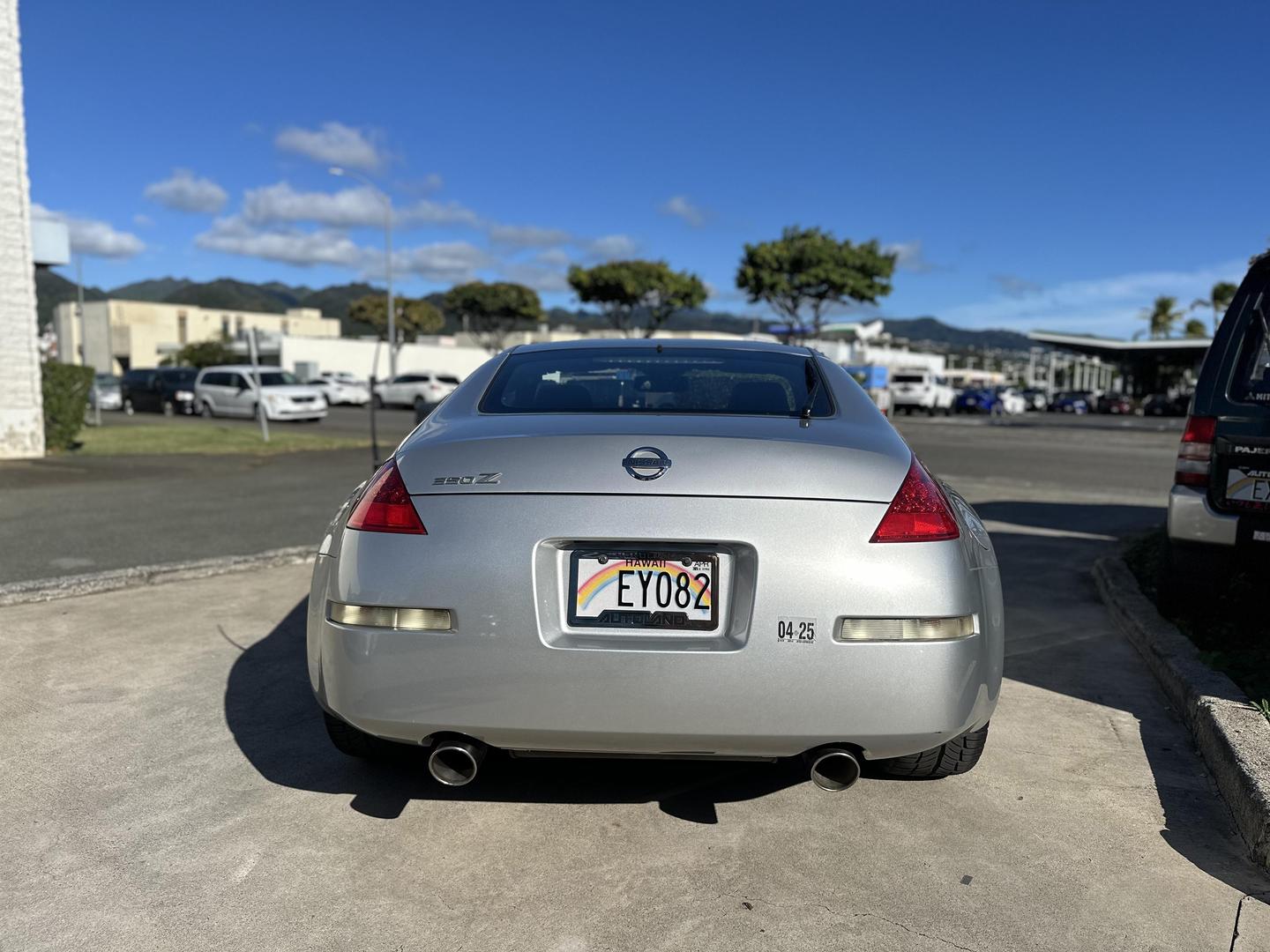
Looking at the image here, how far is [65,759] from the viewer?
11.1ft

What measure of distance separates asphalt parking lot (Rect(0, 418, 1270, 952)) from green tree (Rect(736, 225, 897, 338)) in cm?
4447

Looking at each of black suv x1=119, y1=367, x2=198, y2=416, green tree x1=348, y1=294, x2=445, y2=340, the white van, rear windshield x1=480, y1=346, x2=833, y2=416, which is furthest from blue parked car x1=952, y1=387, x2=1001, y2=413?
green tree x1=348, y1=294, x2=445, y2=340

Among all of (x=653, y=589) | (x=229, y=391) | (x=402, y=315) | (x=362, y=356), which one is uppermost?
(x=402, y=315)

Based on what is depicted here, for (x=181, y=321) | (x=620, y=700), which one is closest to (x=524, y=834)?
(x=620, y=700)

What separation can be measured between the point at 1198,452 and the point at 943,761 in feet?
7.94

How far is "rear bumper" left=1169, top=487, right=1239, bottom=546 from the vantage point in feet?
14.7

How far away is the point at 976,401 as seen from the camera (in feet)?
162

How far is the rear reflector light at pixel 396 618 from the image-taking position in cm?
258

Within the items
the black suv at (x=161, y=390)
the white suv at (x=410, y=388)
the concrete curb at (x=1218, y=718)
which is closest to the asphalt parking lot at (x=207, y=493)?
the concrete curb at (x=1218, y=718)

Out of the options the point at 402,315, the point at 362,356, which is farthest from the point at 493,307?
the point at 362,356

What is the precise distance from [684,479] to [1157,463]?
18254 mm

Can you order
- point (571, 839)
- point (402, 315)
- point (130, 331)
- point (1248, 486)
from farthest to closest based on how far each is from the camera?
point (402, 315)
point (130, 331)
point (1248, 486)
point (571, 839)

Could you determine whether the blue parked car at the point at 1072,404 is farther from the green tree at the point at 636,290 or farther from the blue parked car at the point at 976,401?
the green tree at the point at 636,290

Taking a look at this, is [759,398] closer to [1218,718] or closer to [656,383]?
[656,383]
